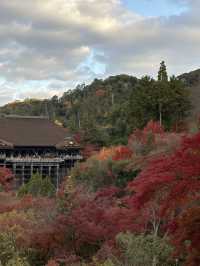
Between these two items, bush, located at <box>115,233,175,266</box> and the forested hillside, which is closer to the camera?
bush, located at <box>115,233,175,266</box>

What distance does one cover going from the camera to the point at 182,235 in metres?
10.5

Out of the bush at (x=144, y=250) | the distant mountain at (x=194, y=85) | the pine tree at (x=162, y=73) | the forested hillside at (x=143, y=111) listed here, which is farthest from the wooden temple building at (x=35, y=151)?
the bush at (x=144, y=250)

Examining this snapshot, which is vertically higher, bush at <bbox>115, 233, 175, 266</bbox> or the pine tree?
the pine tree

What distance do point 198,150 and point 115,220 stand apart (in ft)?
30.3

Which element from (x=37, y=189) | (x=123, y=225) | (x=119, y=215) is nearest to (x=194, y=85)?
(x=37, y=189)

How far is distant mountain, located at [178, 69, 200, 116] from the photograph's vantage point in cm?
5603

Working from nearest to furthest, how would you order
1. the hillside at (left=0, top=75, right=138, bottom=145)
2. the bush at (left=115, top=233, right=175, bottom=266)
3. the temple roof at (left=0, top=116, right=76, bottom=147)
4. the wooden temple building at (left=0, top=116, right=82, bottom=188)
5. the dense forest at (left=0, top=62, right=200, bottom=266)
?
1. the dense forest at (left=0, top=62, right=200, bottom=266)
2. the bush at (left=115, top=233, right=175, bottom=266)
3. the wooden temple building at (left=0, top=116, right=82, bottom=188)
4. the temple roof at (left=0, top=116, right=76, bottom=147)
5. the hillside at (left=0, top=75, right=138, bottom=145)

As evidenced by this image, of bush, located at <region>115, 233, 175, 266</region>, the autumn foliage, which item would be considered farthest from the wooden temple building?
bush, located at <region>115, 233, 175, 266</region>

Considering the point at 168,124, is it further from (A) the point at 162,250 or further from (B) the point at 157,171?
(B) the point at 157,171

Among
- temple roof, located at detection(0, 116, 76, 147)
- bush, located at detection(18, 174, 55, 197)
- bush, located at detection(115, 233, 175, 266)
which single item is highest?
temple roof, located at detection(0, 116, 76, 147)

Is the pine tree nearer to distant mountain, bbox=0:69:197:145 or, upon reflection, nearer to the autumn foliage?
distant mountain, bbox=0:69:197:145

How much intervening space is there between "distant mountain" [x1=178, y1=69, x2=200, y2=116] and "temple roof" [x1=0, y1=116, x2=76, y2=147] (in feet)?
47.2

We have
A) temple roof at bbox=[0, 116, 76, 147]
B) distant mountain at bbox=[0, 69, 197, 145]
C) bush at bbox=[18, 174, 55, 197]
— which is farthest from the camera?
distant mountain at bbox=[0, 69, 197, 145]

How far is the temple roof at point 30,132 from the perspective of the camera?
5028 centimetres
